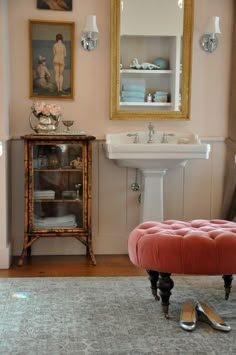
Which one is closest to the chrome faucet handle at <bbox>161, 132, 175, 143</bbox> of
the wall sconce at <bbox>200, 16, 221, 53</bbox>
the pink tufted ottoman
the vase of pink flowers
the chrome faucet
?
the chrome faucet

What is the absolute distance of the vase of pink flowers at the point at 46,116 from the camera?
350 centimetres

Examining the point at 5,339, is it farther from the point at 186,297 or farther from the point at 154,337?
the point at 186,297

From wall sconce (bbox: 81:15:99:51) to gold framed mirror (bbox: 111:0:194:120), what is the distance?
0.14 metres

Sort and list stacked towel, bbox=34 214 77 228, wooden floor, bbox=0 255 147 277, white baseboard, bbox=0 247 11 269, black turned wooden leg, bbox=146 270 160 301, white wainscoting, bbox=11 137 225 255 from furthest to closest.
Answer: white wainscoting, bbox=11 137 225 255 → stacked towel, bbox=34 214 77 228 → white baseboard, bbox=0 247 11 269 → wooden floor, bbox=0 255 147 277 → black turned wooden leg, bbox=146 270 160 301

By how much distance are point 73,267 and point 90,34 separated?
1.75 m

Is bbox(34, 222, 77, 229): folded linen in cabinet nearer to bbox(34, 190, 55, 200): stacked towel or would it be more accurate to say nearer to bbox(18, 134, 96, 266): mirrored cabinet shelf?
bbox(18, 134, 96, 266): mirrored cabinet shelf

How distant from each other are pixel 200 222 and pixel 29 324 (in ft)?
3.64

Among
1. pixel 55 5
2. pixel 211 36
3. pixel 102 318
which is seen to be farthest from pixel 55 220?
pixel 211 36

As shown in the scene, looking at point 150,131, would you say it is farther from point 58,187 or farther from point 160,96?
point 58,187

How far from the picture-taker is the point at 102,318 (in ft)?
8.05

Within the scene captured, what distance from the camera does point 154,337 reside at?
87.8 inches

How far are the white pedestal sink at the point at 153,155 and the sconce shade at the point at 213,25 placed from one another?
0.81 m

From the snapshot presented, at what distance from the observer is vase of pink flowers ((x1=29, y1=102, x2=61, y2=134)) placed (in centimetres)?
350

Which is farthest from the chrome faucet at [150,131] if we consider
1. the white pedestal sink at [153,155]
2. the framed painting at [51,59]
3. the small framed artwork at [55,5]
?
the small framed artwork at [55,5]
